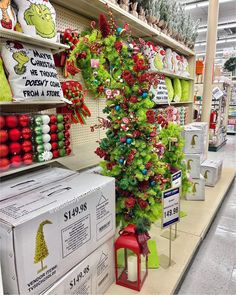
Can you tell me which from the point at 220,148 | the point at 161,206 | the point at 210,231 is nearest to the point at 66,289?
the point at 161,206

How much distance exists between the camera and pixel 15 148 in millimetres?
1251

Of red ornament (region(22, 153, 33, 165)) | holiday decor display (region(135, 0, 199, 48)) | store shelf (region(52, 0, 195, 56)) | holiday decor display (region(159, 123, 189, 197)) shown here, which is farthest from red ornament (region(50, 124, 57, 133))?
holiday decor display (region(135, 0, 199, 48))

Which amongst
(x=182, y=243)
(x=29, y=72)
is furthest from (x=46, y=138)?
(x=182, y=243)

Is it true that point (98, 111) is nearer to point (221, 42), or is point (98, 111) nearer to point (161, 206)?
point (161, 206)

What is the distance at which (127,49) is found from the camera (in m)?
1.51

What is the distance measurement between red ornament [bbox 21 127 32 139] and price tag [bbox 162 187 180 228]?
930 millimetres

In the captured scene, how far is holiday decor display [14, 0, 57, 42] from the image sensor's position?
1.27 m

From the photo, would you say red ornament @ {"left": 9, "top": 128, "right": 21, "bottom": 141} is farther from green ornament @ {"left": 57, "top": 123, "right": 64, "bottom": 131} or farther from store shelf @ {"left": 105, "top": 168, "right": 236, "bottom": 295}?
store shelf @ {"left": 105, "top": 168, "right": 236, "bottom": 295}

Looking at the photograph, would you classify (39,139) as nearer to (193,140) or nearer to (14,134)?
(14,134)

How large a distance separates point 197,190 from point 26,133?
2313 millimetres

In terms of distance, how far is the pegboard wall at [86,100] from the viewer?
1.85 m

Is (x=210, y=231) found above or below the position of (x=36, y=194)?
below

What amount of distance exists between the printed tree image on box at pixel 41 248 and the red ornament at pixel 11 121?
Answer: 54 centimetres

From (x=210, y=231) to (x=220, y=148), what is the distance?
5.17m
